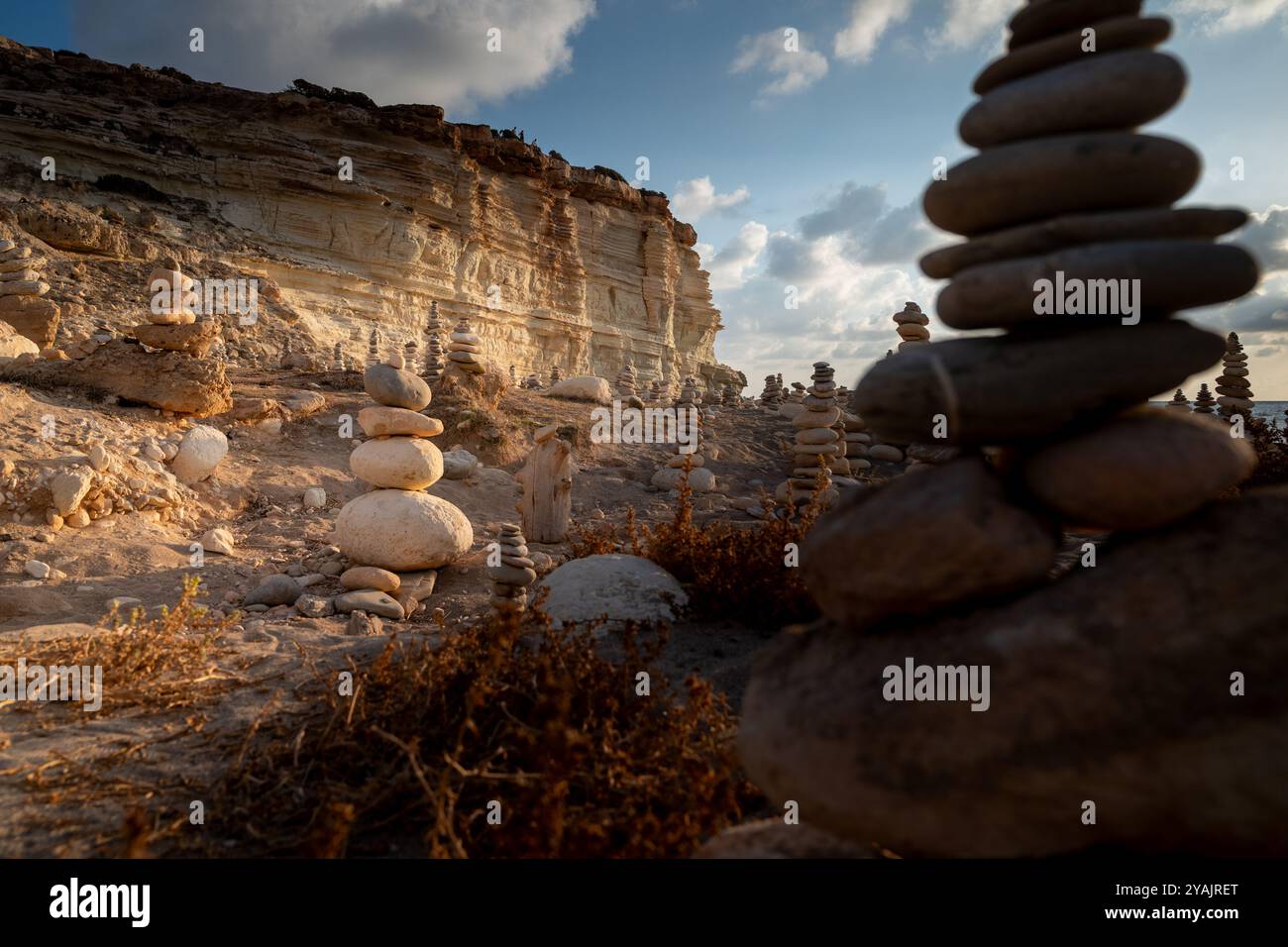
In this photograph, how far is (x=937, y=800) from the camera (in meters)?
1.67

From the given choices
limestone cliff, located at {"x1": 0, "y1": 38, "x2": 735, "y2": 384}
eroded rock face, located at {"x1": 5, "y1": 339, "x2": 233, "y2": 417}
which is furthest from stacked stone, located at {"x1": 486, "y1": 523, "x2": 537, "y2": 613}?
limestone cliff, located at {"x1": 0, "y1": 38, "x2": 735, "y2": 384}

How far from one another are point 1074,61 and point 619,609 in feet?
12.3

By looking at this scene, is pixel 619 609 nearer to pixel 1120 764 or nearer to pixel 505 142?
pixel 1120 764

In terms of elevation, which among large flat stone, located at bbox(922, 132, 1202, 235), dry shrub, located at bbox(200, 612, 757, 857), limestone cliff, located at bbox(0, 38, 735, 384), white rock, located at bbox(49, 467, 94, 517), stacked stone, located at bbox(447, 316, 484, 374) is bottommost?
dry shrub, located at bbox(200, 612, 757, 857)

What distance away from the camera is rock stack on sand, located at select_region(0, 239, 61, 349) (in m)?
10.1

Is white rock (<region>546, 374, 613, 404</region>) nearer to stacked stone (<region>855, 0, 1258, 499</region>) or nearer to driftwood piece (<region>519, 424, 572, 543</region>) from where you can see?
driftwood piece (<region>519, 424, 572, 543</region>)

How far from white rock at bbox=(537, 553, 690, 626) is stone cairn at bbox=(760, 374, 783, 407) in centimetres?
1445

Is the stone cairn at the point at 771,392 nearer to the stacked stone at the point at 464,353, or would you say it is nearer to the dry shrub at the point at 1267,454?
the stacked stone at the point at 464,353

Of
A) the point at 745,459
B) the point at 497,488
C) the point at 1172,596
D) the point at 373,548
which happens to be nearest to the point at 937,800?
the point at 1172,596

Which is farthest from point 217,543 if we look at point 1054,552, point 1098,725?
point 1098,725

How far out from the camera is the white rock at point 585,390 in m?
16.4

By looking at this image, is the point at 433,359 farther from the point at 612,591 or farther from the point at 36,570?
the point at 612,591

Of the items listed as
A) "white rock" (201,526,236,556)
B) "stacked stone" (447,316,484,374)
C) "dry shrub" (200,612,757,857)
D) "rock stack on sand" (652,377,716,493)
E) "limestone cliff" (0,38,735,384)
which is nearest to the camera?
"dry shrub" (200,612,757,857)

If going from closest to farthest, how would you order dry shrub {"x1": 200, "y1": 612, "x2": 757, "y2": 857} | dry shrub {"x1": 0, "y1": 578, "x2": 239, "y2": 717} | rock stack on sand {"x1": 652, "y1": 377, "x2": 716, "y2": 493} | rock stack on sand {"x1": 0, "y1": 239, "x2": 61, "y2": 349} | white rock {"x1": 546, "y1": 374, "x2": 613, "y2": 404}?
dry shrub {"x1": 200, "y1": 612, "x2": 757, "y2": 857}
dry shrub {"x1": 0, "y1": 578, "x2": 239, "y2": 717}
rock stack on sand {"x1": 0, "y1": 239, "x2": 61, "y2": 349}
rock stack on sand {"x1": 652, "y1": 377, "x2": 716, "y2": 493}
white rock {"x1": 546, "y1": 374, "x2": 613, "y2": 404}
